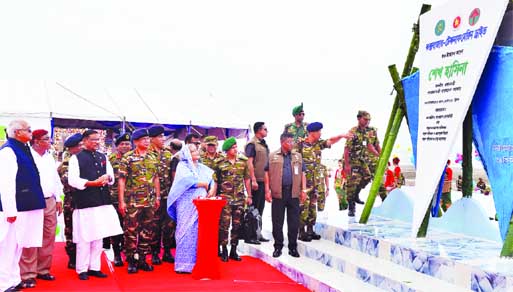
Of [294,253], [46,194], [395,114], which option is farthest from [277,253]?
[46,194]

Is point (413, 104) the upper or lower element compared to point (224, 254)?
upper

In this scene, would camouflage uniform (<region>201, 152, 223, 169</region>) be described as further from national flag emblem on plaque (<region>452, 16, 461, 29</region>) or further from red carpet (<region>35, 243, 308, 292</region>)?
national flag emblem on plaque (<region>452, 16, 461, 29</region>)

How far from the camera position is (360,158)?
686cm

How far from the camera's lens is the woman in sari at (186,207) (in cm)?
536

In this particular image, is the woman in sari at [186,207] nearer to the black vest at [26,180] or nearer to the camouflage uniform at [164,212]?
the camouflage uniform at [164,212]

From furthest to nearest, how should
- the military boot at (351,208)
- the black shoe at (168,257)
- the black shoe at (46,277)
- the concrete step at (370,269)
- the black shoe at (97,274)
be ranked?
the military boot at (351,208)
the black shoe at (168,257)
the black shoe at (97,274)
the black shoe at (46,277)
the concrete step at (370,269)

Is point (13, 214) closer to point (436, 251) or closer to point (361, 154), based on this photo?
point (436, 251)

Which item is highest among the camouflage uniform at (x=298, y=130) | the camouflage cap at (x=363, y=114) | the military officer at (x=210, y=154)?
the camouflage cap at (x=363, y=114)

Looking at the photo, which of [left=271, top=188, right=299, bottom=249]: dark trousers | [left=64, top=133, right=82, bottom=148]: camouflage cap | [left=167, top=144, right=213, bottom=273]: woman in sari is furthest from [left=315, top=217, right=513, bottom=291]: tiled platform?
[left=64, top=133, right=82, bottom=148]: camouflage cap

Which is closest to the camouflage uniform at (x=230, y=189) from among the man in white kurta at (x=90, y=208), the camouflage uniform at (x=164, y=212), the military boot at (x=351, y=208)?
the camouflage uniform at (x=164, y=212)

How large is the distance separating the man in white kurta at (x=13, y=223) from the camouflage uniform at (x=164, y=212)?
1.37 m

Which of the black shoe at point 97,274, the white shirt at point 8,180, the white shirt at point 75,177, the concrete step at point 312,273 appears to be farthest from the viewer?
the black shoe at point 97,274

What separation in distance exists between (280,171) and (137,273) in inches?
69.0

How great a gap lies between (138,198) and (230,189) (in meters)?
1.09
